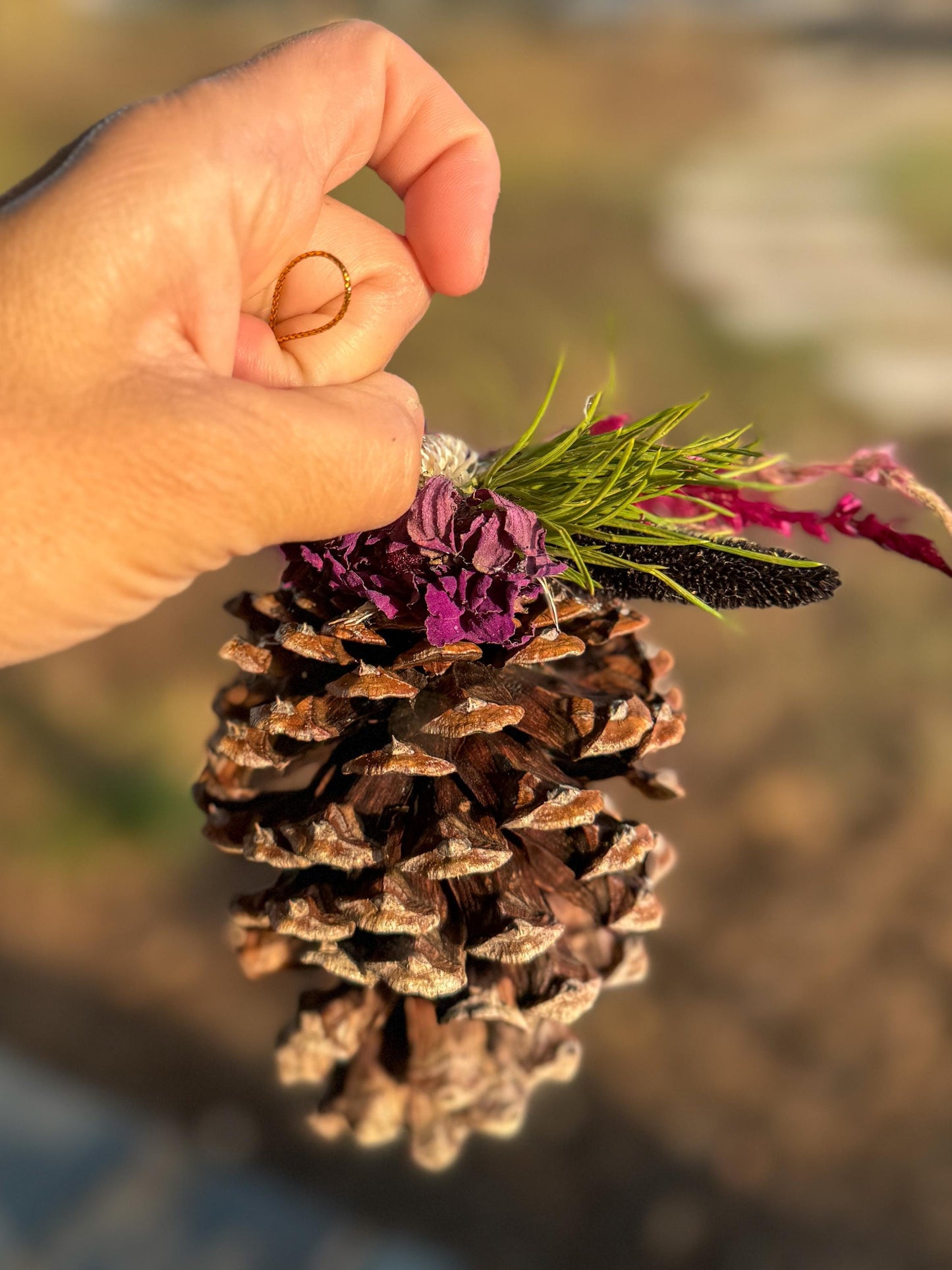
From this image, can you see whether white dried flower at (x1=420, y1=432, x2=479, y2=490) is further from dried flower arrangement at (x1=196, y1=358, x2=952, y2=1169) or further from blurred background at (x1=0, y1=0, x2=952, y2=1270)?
blurred background at (x1=0, y1=0, x2=952, y2=1270)

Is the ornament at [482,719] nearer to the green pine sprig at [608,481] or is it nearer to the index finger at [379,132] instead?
the green pine sprig at [608,481]

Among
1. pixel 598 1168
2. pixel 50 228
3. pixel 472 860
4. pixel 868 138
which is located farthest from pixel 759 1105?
pixel 868 138

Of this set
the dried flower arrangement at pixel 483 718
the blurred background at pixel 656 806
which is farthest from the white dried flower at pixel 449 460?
the blurred background at pixel 656 806

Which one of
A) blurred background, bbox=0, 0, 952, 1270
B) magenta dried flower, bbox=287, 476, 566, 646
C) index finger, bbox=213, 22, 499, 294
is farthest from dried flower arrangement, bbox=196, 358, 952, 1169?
blurred background, bbox=0, 0, 952, 1270

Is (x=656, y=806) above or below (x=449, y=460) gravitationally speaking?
below

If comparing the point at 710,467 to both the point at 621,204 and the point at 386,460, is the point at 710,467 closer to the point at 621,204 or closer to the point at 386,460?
the point at 386,460

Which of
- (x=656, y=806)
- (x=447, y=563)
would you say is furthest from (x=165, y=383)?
(x=656, y=806)

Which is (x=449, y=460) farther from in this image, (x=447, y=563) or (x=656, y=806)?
(x=656, y=806)
